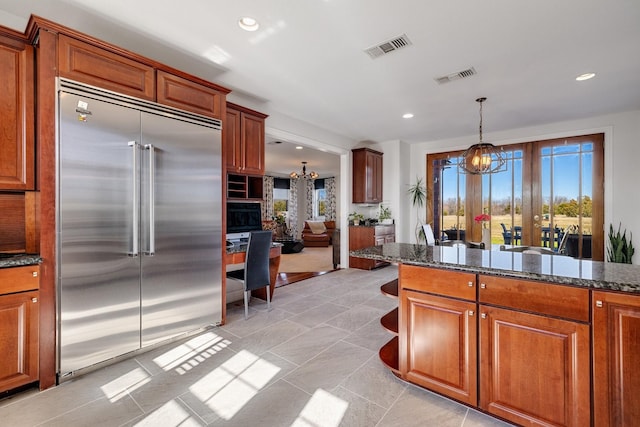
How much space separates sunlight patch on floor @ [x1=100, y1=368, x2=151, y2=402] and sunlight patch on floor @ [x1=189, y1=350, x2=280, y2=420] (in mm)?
394

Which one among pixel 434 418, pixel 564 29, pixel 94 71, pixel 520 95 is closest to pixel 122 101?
pixel 94 71

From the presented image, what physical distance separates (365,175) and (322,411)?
4.75 m

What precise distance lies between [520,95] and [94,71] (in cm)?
463

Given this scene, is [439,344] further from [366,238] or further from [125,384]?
[366,238]

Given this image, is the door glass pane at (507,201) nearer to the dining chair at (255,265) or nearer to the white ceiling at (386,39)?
the white ceiling at (386,39)

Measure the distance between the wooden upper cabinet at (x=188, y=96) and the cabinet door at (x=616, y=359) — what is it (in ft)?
10.4

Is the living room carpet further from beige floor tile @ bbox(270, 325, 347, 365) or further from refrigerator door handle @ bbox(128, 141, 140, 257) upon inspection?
refrigerator door handle @ bbox(128, 141, 140, 257)

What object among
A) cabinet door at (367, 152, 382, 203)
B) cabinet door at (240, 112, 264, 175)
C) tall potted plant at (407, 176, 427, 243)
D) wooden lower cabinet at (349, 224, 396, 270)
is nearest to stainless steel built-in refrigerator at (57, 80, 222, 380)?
cabinet door at (240, 112, 264, 175)

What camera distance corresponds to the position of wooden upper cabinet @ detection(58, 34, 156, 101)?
80.0 inches

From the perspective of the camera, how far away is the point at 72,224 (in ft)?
6.68

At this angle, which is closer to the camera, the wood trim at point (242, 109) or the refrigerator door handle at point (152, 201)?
the refrigerator door handle at point (152, 201)

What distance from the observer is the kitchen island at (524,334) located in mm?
1301

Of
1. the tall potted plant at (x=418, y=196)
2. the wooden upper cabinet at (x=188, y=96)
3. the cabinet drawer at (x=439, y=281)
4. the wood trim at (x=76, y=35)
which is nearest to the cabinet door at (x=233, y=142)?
the wooden upper cabinet at (x=188, y=96)

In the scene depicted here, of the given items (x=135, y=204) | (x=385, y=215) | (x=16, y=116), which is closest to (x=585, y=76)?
(x=385, y=215)
